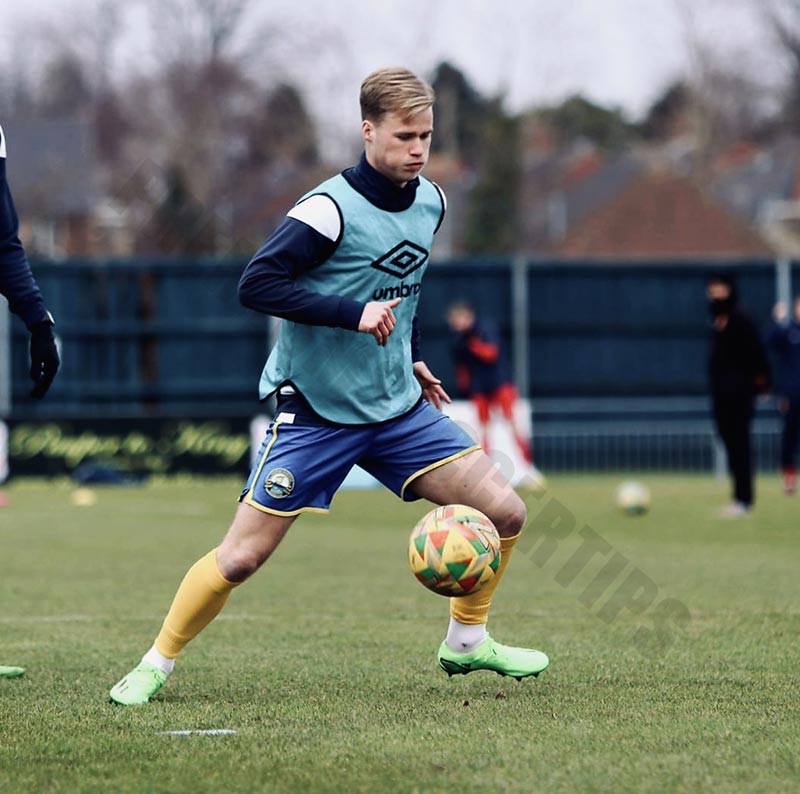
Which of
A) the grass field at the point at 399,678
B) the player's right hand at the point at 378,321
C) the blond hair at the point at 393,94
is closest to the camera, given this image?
the grass field at the point at 399,678

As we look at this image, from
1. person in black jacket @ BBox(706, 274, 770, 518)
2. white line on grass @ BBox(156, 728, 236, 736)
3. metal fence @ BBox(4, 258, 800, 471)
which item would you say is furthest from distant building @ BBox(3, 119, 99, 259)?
white line on grass @ BBox(156, 728, 236, 736)

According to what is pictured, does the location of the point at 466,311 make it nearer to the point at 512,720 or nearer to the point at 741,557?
the point at 741,557

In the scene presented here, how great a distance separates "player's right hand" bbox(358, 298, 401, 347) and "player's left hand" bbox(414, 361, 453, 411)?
2.58ft

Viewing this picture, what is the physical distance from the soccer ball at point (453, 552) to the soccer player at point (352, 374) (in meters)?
0.20

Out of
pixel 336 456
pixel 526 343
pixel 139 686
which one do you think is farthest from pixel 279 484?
pixel 526 343

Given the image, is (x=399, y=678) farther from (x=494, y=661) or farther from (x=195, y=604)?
(x=195, y=604)

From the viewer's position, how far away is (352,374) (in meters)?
6.08

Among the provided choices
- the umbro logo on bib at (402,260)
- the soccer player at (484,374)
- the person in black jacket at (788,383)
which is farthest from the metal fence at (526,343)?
the umbro logo on bib at (402,260)

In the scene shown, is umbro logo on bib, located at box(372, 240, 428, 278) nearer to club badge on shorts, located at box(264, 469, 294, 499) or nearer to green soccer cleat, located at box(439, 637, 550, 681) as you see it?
club badge on shorts, located at box(264, 469, 294, 499)

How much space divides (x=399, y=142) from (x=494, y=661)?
1.97 m

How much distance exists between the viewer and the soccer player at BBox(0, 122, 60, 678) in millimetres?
6289

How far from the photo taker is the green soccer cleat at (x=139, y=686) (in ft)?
19.4

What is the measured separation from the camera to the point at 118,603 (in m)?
9.55

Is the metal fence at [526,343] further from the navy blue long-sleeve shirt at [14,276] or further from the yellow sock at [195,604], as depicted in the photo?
the yellow sock at [195,604]
